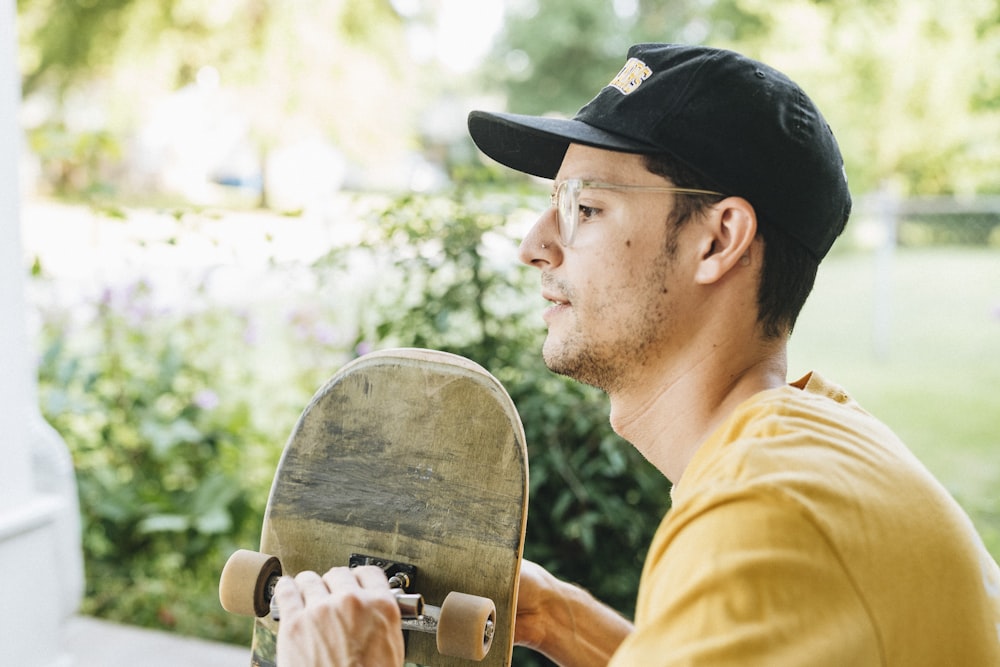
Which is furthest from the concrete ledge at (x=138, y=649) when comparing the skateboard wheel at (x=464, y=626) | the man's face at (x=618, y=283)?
the man's face at (x=618, y=283)

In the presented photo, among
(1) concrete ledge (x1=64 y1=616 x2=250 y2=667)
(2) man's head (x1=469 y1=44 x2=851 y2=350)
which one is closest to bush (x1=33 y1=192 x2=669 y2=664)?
(1) concrete ledge (x1=64 y1=616 x2=250 y2=667)

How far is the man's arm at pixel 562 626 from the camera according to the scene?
1.33 metres

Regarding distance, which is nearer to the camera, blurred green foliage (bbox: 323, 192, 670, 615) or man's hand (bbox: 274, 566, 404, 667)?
man's hand (bbox: 274, 566, 404, 667)

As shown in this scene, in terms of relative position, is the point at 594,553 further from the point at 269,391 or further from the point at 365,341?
the point at 269,391

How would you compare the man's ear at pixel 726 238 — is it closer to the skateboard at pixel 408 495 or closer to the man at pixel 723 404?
the man at pixel 723 404

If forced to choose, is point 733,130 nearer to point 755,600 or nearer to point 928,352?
point 755,600

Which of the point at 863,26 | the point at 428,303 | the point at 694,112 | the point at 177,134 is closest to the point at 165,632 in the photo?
the point at 428,303

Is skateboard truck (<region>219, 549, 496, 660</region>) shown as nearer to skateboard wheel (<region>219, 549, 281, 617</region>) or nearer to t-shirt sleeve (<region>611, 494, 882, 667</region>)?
skateboard wheel (<region>219, 549, 281, 617</region>)

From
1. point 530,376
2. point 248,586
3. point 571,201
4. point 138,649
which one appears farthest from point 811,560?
point 138,649

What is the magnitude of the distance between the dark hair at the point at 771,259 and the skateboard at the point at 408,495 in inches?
13.3

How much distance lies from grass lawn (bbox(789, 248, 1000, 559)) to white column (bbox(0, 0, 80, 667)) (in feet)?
12.2

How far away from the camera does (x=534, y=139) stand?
130cm

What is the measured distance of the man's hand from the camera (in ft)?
3.11

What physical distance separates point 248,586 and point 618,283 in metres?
0.59
